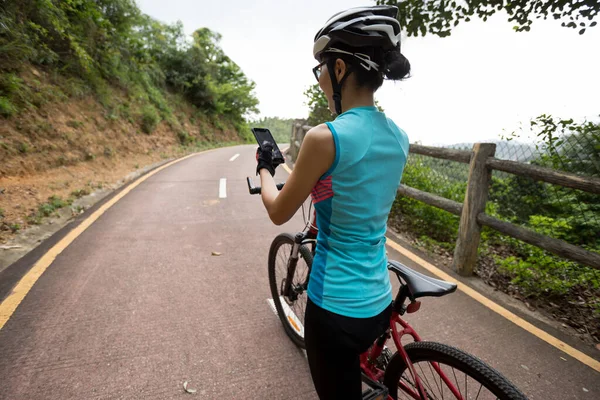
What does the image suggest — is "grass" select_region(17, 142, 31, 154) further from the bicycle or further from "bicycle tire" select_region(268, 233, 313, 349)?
the bicycle

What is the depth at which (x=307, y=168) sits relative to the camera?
105cm

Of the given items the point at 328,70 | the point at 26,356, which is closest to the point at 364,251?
Result: the point at 328,70

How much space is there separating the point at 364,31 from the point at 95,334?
2768 mm

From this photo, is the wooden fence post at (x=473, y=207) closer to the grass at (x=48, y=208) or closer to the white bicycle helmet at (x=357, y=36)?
the white bicycle helmet at (x=357, y=36)

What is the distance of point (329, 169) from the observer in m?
1.04

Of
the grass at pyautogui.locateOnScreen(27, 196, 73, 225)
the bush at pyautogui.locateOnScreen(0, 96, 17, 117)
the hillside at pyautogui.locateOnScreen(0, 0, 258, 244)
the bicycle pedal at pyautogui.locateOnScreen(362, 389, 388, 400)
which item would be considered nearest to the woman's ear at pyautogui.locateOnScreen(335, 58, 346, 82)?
the bicycle pedal at pyautogui.locateOnScreen(362, 389, 388, 400)

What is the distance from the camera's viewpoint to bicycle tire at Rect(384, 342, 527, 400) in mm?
1198

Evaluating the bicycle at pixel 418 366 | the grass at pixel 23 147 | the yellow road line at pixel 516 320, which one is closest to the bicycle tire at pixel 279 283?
the bicycle at pixel 418 366

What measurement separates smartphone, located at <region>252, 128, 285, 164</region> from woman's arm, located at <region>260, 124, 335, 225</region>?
38cm

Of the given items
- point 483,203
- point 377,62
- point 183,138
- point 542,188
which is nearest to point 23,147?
point 377,62

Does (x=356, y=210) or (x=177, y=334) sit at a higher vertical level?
(x=356, y=210)

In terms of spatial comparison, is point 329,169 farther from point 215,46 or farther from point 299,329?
point 215,46

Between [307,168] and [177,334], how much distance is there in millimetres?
2127

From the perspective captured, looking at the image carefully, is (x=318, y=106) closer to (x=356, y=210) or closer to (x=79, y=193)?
(x=79, y=193)
